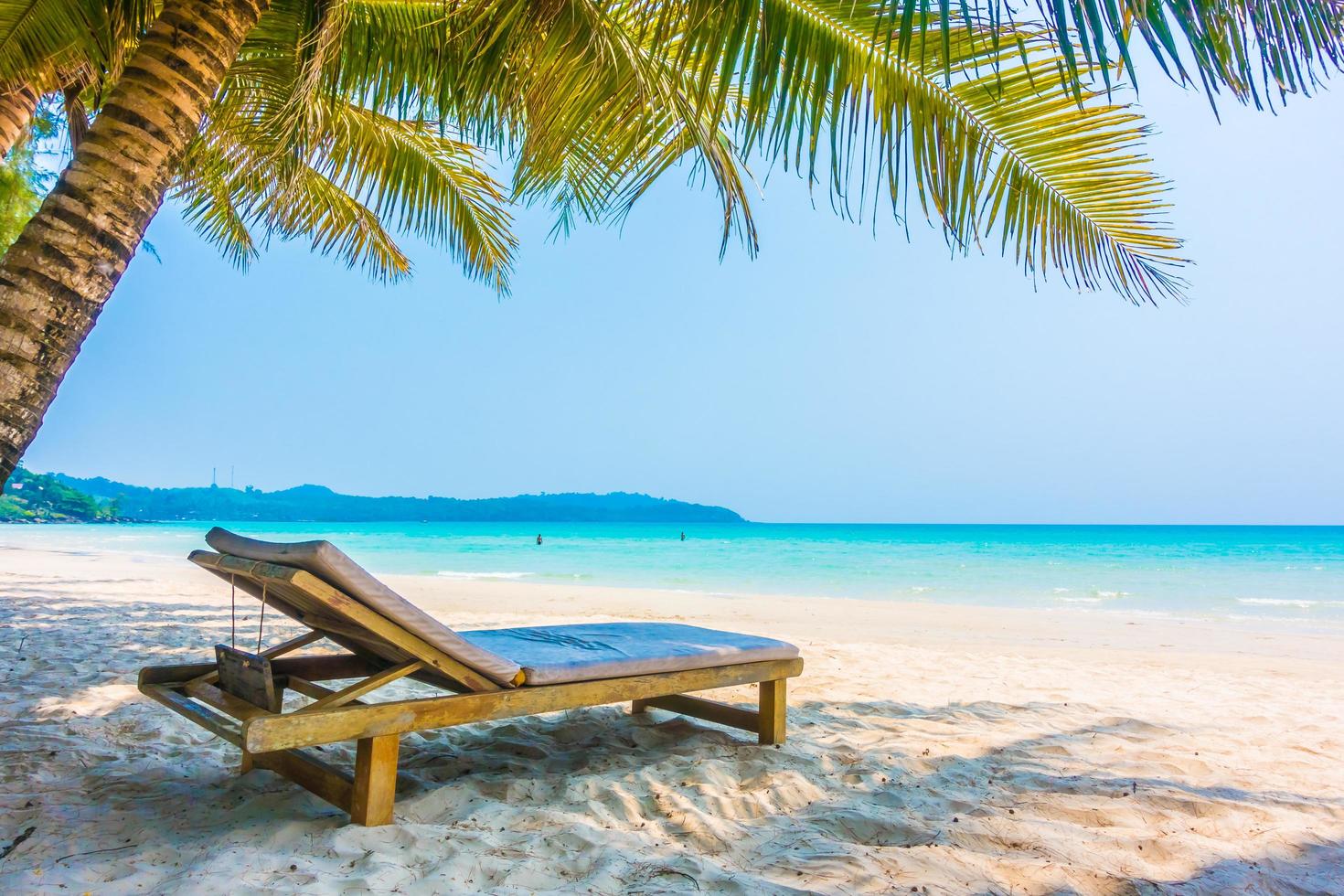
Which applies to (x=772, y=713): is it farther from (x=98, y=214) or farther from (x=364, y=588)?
(x=98, y=214)

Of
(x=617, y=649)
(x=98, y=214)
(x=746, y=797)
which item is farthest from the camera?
(x=617, y=649)

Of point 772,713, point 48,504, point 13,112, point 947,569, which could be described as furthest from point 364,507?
point 772,713

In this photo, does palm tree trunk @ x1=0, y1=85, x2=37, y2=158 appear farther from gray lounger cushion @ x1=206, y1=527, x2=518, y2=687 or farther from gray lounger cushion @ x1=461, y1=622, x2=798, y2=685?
gray lounger cushion @ x1=461, y1=622, x2=798, y2=685

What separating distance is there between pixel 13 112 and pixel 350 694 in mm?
3073

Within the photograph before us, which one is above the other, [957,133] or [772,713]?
[957,133]

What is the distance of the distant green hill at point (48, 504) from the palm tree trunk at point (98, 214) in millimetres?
52587

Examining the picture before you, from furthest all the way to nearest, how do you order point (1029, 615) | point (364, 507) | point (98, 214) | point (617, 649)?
1. point (364, 507)
2. point (1029, 615)
3. point (617, 649)
4. point (98, 214)

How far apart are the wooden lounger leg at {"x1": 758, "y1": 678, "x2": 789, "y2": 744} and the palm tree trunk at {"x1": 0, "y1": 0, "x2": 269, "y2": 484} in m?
2.35

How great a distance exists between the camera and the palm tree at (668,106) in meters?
1.90

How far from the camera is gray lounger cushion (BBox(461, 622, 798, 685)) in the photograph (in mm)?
2301

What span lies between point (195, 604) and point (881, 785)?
752 centimetres

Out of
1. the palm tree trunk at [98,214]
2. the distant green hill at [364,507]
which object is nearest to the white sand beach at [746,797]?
the palm tree trunk at [98,214]

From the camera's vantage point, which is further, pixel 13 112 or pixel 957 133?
pixel 13 112

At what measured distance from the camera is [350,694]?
1.95 m
